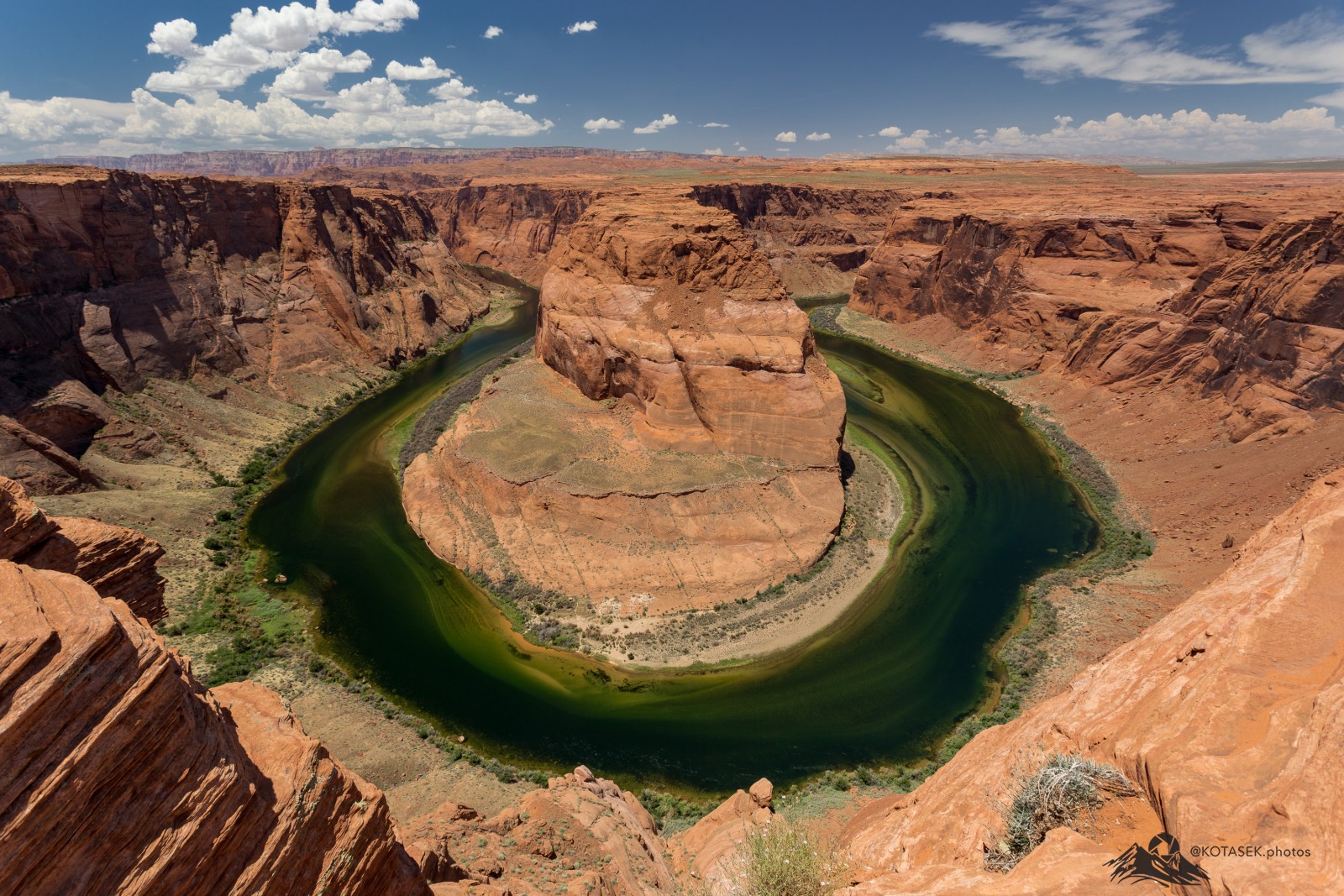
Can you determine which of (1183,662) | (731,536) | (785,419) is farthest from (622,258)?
(1183,662)

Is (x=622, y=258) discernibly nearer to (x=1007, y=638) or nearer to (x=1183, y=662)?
(x=1007, y=638)

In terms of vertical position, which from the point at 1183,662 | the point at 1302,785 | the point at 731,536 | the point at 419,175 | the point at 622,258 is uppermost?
the point at 419,175

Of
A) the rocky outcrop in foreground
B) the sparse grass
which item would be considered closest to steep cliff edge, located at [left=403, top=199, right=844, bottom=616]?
the sparse grass

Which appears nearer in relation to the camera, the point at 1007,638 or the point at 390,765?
the point at 390,765

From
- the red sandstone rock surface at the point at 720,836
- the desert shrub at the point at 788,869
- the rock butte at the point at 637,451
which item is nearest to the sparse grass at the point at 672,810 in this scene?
the red sandstone rock surface at the point at 720,836

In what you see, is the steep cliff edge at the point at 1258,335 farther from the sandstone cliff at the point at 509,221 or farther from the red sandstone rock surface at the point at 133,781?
the sandstone cliff at the point at 509,221
